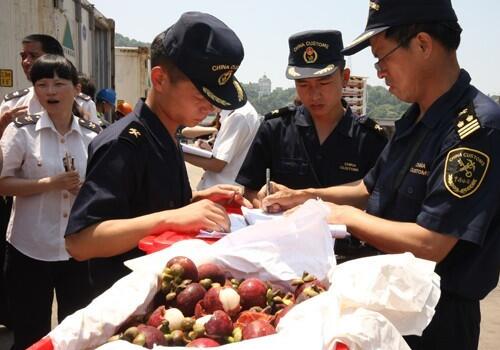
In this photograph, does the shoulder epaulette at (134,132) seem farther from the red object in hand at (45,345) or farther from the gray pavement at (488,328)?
the gray pavement at (488,328)

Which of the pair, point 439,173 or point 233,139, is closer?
point 439,173

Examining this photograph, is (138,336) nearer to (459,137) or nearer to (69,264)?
(459,137)

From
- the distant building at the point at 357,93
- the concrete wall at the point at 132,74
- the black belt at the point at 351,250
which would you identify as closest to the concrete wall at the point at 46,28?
the black belt at the point at 351,250

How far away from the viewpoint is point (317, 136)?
2.99 metres

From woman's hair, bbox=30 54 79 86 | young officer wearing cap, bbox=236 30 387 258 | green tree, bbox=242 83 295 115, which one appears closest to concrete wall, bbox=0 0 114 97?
woman's hair, bbox=30 54 79 86

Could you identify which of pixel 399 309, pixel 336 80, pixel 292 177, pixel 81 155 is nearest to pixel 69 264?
pixel 81 155

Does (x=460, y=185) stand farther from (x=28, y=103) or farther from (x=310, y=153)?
(x=28, y=103)

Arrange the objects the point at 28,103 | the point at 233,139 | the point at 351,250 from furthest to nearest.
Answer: the point at 233,139 → the point at 28,103 → the point at 351,250

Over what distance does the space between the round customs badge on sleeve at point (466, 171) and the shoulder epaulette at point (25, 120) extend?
7.79 feet

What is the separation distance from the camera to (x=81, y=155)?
323cm

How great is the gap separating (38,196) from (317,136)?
5.31 ft

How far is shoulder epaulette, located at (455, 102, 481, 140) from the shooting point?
68.0 inches

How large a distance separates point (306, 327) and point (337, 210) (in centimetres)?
91

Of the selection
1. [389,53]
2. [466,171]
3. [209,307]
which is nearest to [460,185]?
[466,171]
